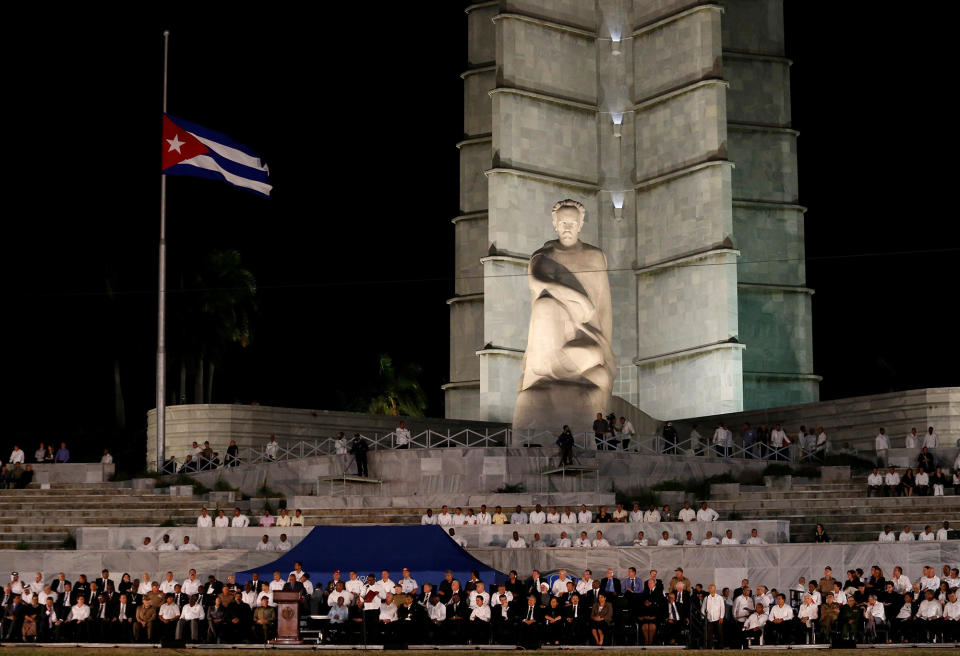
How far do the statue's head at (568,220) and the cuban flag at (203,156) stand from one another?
24.7ft

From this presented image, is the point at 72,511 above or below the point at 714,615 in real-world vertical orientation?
above

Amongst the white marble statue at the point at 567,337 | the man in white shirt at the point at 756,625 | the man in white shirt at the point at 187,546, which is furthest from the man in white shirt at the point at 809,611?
the white marble statue at the point at 567,337

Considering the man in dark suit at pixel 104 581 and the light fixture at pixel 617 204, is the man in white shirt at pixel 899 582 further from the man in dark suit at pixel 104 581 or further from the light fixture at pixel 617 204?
the light fixture at pixel 617 204

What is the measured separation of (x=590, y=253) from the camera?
42.0 metres

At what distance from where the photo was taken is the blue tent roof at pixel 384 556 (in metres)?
26.6

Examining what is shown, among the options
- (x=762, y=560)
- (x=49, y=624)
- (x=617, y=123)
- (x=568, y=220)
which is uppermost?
(x=617, y=123)

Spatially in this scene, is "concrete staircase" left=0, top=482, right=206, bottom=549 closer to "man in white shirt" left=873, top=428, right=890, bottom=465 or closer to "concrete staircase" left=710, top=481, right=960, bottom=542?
"concrete staircase" left=710, top=481, right=960, bottom=542

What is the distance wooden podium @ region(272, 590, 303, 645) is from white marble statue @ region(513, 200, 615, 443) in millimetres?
17125

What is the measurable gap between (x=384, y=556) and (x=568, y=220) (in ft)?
55.7

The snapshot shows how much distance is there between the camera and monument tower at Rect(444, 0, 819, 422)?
52375 millimetres

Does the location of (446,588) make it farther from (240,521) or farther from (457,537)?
(240,521)

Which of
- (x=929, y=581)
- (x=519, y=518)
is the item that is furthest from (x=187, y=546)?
(x=929, y=581)

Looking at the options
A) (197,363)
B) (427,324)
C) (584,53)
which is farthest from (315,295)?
(584,53)

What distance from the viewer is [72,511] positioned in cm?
3459
